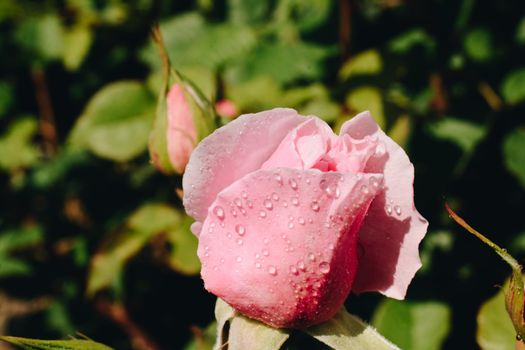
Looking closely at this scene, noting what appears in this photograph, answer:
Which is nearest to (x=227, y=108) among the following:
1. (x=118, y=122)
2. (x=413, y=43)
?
(x=118, y=122)

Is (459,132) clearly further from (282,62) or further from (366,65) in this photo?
(282,62)

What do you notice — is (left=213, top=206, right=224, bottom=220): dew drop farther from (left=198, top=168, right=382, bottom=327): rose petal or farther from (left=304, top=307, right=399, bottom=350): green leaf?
(left=304, top=307, right=399, bottom=350): green leaf

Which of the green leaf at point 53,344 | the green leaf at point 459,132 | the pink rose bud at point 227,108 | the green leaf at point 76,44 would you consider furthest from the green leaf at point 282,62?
the green leaf at point 53,344

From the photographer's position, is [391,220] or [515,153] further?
[515,153]

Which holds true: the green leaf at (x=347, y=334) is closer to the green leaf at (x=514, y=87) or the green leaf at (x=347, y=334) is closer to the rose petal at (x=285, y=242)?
the rose petal at (x=285, y=242)

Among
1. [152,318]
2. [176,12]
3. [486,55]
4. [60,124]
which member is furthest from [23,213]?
[486,55]

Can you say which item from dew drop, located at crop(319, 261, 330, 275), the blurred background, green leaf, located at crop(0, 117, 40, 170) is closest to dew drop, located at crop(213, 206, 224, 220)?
dew drop, located at crop(319, 261, 330, 275)
